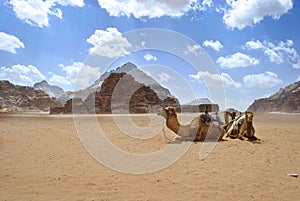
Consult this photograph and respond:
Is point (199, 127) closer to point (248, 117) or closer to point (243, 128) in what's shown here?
point (243, 128)

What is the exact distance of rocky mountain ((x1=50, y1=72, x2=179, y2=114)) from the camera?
73.9 meters

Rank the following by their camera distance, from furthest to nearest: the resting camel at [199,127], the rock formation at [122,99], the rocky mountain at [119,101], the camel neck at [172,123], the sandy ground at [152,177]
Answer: the rock formation at [122,99], the rocky mountain at [119,101], the camel neck at [172,123], the resting camel at [199,127], the sandy ground at [152,177]

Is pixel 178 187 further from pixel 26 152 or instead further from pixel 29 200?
pixel 26 152

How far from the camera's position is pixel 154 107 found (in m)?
76.6

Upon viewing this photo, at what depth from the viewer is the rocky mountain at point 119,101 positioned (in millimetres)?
73938

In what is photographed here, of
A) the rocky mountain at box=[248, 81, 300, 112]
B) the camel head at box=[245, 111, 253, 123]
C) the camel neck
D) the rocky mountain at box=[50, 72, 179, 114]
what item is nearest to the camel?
the camel head at box=[245, 111, 253, 123]

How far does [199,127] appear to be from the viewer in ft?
42.5

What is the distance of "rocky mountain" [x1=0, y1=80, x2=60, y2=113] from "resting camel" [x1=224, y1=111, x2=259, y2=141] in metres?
116

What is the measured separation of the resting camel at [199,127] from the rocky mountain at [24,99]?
377 ft

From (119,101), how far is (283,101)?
85.0m

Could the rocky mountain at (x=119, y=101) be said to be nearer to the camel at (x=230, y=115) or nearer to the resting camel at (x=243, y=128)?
the camel at (x=230, y=115)

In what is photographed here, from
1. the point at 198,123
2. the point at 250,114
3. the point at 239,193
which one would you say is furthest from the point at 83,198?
the point at 250,114

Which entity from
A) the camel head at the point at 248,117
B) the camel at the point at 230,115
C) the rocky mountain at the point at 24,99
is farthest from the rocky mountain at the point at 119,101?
the camel head at the point at 248,117

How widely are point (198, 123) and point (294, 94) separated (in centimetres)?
12762
